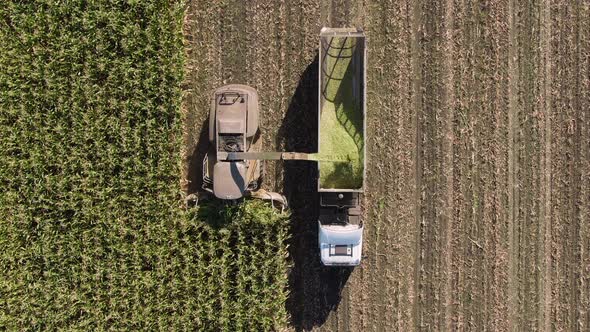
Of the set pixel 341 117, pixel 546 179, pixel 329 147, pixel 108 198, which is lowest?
pixel 108 198

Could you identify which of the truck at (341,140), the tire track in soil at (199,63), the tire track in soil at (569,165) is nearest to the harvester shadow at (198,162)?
the tire track in soil at (199,63)

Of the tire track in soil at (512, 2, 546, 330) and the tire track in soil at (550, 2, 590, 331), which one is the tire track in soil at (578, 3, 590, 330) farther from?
the tire track in soil at (512, 2, 546, 330)

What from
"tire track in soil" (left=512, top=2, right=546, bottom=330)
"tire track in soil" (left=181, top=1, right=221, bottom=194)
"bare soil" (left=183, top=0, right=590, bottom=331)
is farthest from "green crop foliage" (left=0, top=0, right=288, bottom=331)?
"tire track in soil" (left=512, top=2, right=546, bottom=330)

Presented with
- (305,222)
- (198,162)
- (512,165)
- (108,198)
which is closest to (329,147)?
(305,222)

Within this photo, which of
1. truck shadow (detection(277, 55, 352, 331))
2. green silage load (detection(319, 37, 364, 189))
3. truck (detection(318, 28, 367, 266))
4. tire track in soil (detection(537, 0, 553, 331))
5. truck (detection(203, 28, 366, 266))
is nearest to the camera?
truck (detection(203, 28, 366, 266))

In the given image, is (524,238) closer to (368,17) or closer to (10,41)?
(368,17)

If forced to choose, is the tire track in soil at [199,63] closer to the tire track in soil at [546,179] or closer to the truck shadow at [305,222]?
the truck shadow at [305,222]

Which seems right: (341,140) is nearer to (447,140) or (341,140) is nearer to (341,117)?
(341,117)
